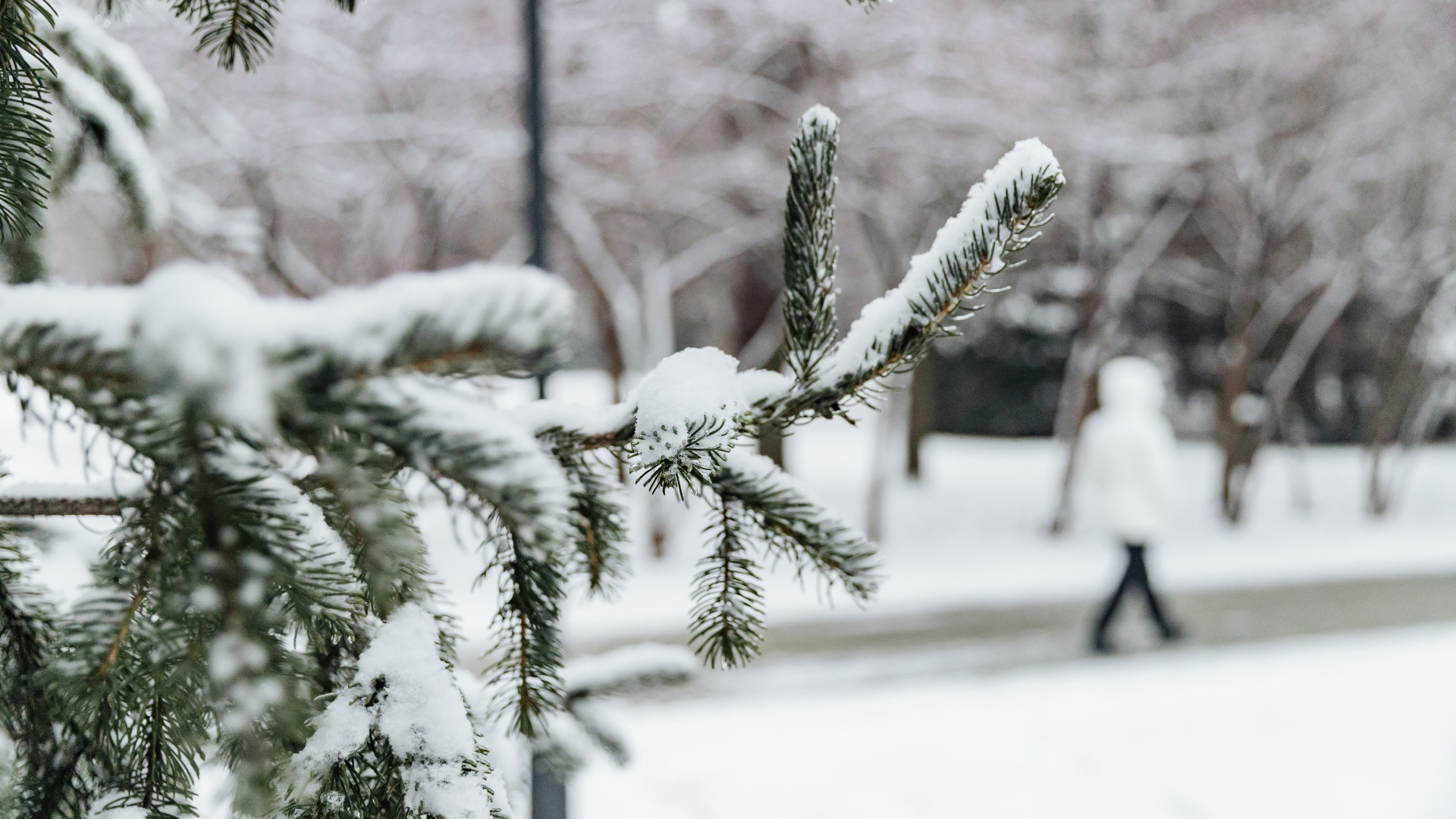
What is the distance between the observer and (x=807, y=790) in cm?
385

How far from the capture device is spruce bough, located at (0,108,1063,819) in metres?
0.53

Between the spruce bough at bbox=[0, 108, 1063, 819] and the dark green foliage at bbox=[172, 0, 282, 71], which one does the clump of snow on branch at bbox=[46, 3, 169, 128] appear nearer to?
the dark green foliage at bbox=[172, 0, 282, 71]

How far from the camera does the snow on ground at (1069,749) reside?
3.72 metres

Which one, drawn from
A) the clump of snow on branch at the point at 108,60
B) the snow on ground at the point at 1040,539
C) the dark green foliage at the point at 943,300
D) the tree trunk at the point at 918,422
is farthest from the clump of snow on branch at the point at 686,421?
the tree trunk at the point at 918,422

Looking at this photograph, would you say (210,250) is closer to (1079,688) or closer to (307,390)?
(307,390)

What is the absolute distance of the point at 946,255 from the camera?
84cm

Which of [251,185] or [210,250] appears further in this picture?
[251,185]

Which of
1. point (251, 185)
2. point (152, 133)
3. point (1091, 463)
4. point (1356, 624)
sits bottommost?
point (1356, 624)

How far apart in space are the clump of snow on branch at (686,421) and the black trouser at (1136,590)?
21.5ft

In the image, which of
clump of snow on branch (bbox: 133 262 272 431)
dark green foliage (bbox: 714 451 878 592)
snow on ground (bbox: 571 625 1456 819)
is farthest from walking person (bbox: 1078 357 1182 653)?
clump of snow on branch (bbox: 133 262 272 431)

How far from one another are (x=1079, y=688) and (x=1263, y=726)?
43.9 inches

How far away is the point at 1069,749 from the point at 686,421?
4.15 meters

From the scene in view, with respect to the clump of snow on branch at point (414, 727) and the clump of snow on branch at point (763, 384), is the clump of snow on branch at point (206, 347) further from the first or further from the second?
the clump of snow on branch at point (763, 384)

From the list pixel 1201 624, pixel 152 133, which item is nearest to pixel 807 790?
pixel 152 133
